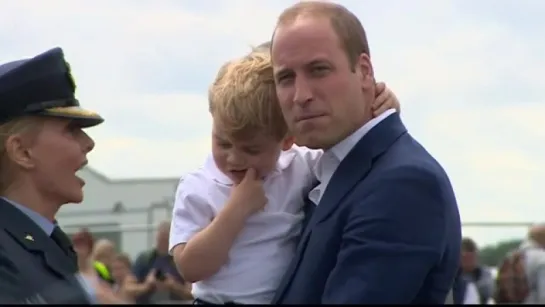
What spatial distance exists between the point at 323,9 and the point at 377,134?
281 mm

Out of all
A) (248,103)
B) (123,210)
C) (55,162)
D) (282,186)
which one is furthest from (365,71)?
(123,210)

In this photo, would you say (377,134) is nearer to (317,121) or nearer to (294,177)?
(317,121)

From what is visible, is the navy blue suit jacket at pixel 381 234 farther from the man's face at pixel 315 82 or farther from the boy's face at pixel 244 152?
the boy's face at pixel 244 152

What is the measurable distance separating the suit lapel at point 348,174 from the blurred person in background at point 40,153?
→ 0.51 metres

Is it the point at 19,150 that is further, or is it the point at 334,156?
the point at 19,150

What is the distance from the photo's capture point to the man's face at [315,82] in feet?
7.71

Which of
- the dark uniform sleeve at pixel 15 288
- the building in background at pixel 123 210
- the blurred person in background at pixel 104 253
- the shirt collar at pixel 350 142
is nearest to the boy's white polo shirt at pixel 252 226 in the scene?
the shirt collar at pixel 350 142

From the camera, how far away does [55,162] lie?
2.73 meters

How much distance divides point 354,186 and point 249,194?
11.2 inches

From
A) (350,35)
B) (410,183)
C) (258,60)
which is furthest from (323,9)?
(410,183)

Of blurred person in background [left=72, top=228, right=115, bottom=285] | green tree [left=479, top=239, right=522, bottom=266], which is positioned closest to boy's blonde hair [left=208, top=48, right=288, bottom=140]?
blurred person in background [left=72, top=228, right=115, bottom=285]

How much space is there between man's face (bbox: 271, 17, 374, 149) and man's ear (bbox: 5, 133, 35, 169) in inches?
26.4

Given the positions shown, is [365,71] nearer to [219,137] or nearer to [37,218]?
[219,137]

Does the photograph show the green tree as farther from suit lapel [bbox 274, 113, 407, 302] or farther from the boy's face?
suit lapel [bbox 274, 113, 407, 302]
